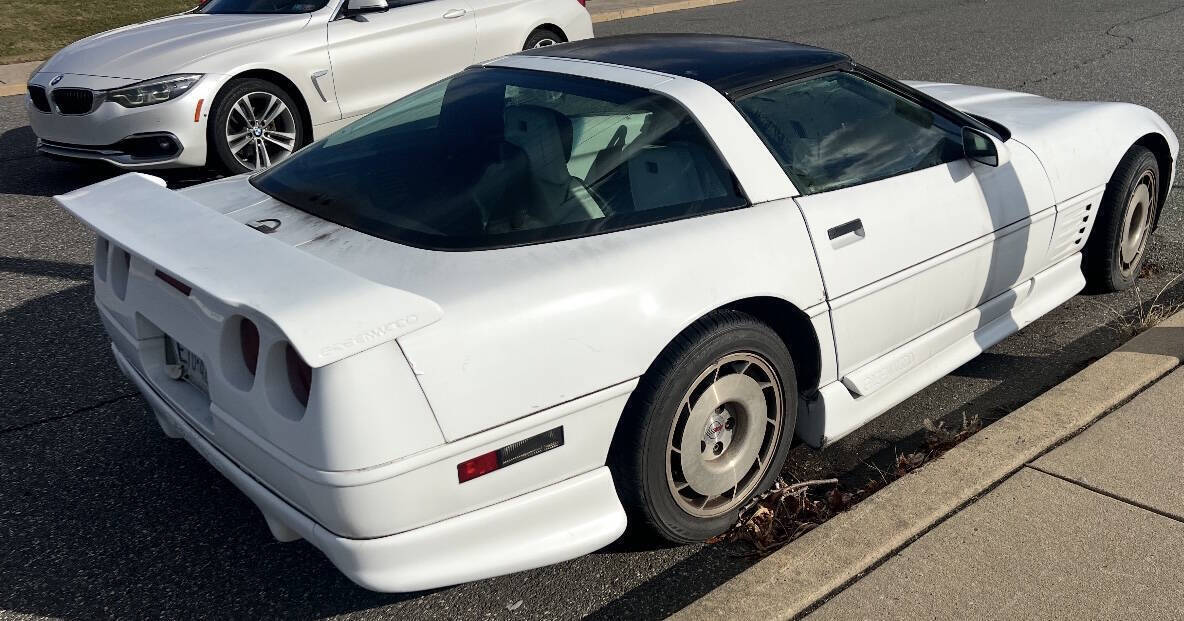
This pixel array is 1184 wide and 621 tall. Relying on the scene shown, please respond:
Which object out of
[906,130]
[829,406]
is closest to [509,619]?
[829,406]

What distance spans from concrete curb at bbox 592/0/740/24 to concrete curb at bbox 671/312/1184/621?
36.8 feet

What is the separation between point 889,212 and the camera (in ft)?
11.6

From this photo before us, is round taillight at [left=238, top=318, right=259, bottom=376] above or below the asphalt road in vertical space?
above

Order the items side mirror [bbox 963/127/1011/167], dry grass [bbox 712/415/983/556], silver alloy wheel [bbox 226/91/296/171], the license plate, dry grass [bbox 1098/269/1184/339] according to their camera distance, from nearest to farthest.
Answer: the license plate → dry grass [bbox 712/415/983/556] → side mirror [bbox 963/127/1011/167] → dry grass [bbox 1098/269/1184/339] → silver alloy wheel [bbox 226/91/296/171]

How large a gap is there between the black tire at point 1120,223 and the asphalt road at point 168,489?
0.15 metres

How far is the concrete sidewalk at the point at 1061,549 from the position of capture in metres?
2.82

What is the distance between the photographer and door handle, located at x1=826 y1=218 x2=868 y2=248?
338 centimetres

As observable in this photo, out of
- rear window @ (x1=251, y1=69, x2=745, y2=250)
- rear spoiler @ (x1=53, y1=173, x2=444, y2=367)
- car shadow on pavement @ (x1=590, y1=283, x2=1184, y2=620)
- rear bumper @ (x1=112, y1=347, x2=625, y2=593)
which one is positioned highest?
rear window @ (x1=251, y1=69, x2=745, y2=250)

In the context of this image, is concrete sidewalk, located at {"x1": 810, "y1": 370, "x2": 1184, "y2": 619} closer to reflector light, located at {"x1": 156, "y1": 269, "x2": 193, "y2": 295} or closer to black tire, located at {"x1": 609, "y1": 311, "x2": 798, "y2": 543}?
black tire, located at {"x1": 609, "y1": 311, "x2": 798, "y2": 543}

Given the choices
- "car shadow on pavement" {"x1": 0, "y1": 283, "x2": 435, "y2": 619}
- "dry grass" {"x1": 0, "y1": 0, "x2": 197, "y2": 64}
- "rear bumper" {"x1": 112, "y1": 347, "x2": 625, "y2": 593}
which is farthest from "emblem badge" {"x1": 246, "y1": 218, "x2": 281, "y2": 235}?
"dry grass" {"x1": 0, "y1": 0, "x2": 197, "y2": 64}

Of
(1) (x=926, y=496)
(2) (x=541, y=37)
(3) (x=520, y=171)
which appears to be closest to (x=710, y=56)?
(3) (x=520, y=171)

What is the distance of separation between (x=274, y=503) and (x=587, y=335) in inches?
34.9

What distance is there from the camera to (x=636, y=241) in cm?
301

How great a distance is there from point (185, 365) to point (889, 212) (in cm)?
221
